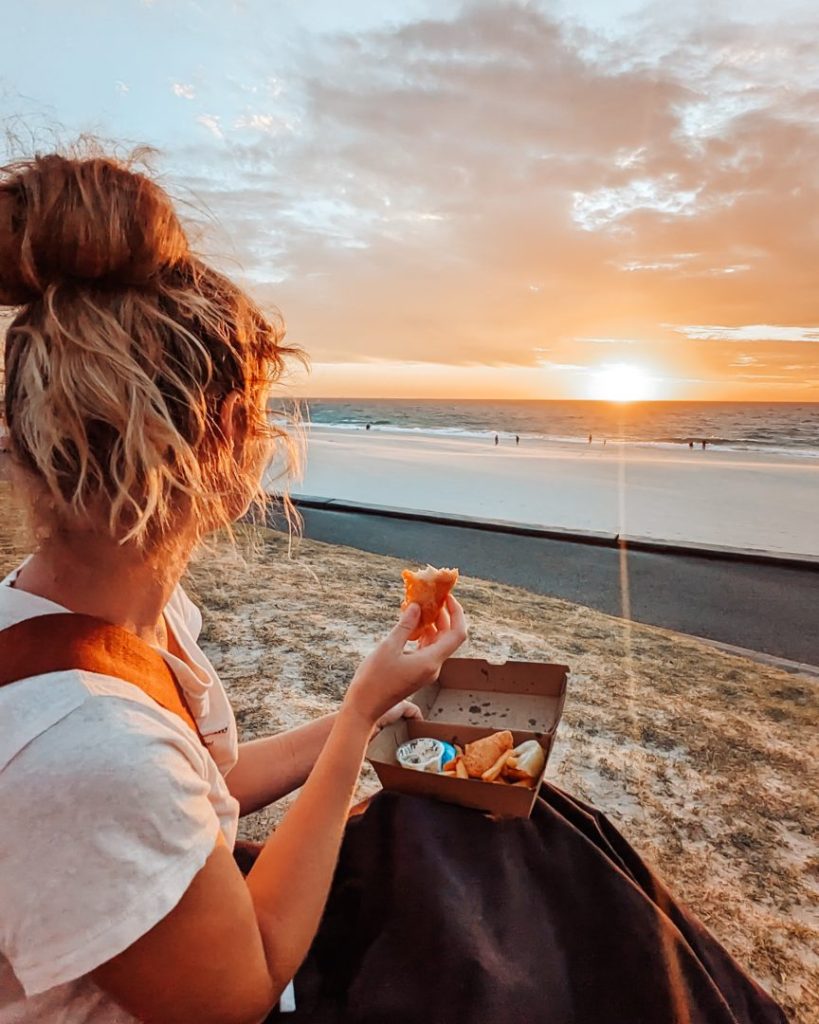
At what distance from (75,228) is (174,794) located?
0.83 meters

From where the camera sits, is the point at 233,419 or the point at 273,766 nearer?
the point at 233,419

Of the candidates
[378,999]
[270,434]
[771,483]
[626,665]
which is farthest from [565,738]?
[771,483]

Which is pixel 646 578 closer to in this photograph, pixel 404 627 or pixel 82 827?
pixel 404 627

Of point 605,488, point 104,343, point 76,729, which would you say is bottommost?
point 605,488

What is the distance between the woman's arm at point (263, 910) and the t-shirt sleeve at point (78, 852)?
0.21 feet

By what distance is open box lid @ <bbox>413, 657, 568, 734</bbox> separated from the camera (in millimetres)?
2450

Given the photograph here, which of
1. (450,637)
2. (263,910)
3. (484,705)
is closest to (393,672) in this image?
(450,637)

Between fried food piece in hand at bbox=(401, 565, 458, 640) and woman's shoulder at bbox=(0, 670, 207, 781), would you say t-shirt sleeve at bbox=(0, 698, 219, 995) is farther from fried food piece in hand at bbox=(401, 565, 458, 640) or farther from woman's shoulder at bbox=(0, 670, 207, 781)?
fried food piece in hand at bbox=(401, 565, 458, 640)

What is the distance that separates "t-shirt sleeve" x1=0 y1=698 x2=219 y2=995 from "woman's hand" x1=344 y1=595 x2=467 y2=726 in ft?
1.92

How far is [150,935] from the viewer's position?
970 mm

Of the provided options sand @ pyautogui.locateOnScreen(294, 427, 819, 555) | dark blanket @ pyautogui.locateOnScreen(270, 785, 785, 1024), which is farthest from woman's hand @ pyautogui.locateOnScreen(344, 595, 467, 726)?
sand @ pyautogui.locateOnScreen(294, 427, 819, 555)

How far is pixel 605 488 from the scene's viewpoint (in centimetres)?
1368

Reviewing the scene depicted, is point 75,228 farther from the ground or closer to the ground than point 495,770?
farther from the ground

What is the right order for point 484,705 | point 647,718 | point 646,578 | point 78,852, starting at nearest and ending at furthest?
point 78,852
point 484,705
point 647,718
point 646,578
